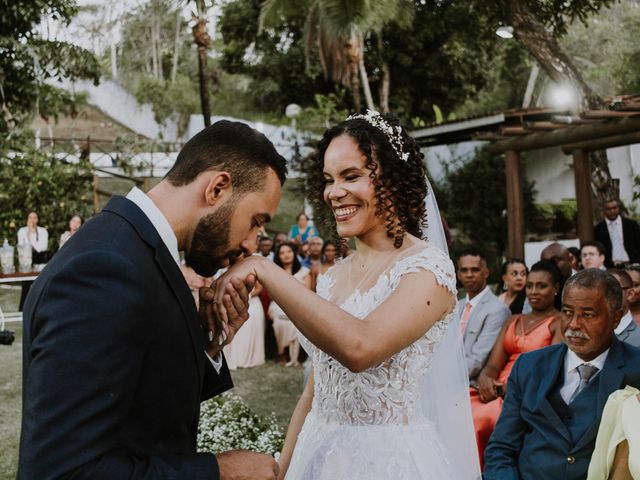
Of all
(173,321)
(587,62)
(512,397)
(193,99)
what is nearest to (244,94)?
(193,99)

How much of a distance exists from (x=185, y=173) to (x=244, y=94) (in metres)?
31.6

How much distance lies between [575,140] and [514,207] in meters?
1.64

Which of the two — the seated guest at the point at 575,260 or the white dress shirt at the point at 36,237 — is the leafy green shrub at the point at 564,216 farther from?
the white dress shirt at the point at 36,237

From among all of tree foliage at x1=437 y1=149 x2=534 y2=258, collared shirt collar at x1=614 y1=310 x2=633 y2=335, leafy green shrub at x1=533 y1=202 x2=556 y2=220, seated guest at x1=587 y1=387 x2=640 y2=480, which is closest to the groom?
seated guest at x1=587 y1=387 x2=640 y2=480

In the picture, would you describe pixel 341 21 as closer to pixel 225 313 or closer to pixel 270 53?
pixel 270 53

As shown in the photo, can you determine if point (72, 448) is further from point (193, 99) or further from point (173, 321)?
point (193, 99)

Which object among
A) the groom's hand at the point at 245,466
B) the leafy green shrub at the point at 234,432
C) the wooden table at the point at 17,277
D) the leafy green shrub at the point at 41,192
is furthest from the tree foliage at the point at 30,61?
the groom's hand at the point at 245,466

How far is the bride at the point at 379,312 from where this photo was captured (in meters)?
2.49

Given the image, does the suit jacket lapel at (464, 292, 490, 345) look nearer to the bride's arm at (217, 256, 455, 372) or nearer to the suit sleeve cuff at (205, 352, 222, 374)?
the bride's arm at (217, 256, 455, 372)

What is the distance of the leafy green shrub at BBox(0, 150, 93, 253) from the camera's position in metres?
16.5

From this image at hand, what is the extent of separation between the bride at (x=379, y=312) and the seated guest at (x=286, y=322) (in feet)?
23.1

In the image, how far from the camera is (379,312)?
229cm

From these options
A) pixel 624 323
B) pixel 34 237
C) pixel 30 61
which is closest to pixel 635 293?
pixel 624 323

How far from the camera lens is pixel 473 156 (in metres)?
18.7
